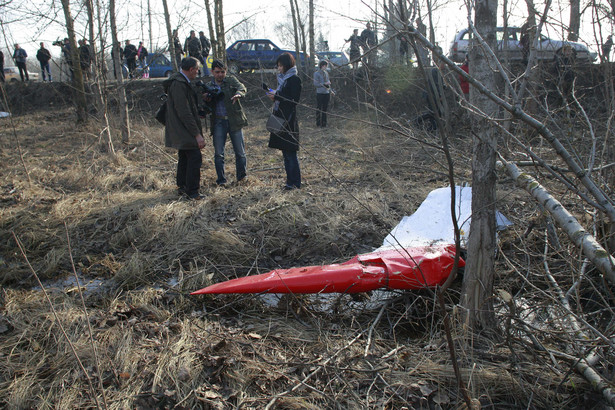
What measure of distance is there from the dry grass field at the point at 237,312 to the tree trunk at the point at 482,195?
147 mm

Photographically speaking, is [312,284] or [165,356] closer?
[165,356]

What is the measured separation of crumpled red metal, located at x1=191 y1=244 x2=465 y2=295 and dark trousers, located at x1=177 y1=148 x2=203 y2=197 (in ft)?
7.42

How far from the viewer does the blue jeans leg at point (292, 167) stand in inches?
200

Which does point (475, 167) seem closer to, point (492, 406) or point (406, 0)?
point (406, 0)

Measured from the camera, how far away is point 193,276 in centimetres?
328

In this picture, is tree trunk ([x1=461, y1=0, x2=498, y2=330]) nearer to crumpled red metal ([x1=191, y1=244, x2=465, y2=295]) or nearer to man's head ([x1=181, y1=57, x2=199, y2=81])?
crumpled red metal ([x1=191, y1=244, x2=465, y2=295])

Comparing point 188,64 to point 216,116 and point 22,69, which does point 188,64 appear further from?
point 22,69

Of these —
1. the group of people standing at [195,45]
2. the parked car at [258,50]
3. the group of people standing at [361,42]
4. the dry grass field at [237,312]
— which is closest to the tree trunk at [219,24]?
the group of people standing at [195,45]

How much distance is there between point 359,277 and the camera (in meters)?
2.77

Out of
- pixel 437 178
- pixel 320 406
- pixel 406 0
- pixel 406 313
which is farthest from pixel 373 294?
pixel 437 178

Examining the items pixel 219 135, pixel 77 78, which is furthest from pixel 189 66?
pixel 77 78

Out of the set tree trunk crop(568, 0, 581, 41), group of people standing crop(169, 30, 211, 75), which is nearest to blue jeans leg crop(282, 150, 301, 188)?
tree trunk crop(568, 0, 581, 41)

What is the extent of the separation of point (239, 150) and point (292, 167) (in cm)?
79

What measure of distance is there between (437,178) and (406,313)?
3.61 m
